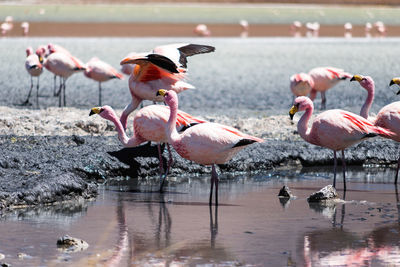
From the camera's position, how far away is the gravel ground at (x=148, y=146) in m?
7.74

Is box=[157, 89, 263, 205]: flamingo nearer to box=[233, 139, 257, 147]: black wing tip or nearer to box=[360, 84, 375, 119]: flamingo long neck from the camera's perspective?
box=[233, 139, 257, 147]: black wing tip

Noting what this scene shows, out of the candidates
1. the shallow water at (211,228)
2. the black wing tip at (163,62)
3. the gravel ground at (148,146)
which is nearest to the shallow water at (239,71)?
the gravel ground at (148,146)

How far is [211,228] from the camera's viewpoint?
599 centimetres

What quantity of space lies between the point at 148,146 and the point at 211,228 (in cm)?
304

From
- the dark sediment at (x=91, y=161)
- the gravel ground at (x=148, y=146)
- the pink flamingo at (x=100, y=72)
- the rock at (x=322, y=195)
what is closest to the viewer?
the dark sediment at (x=91, y=161)

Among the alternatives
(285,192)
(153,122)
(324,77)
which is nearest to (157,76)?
(153,122)

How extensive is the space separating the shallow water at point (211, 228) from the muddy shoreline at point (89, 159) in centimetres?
25

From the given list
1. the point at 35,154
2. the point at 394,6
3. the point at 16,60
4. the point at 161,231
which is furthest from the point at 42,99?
the point at 394,6

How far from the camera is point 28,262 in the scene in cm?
493

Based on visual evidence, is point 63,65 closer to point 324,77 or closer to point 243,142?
point 324,77

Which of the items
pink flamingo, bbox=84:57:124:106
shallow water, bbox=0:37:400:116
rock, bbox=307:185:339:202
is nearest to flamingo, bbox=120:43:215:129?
rock, bbox=307:185:339:202

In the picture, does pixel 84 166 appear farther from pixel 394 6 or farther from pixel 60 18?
pixel 394 6

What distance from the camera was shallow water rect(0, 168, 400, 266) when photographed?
5.11m

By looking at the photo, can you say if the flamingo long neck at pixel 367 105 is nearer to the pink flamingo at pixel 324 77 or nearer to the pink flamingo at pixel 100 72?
the pink flamingo at pixel 324 77
